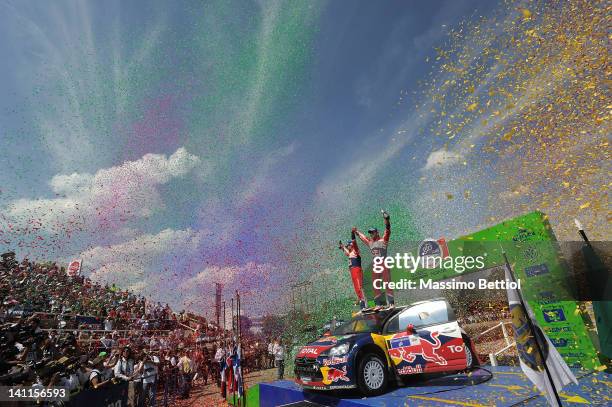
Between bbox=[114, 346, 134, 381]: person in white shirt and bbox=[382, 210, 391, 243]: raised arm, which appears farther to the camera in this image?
bbox=[382, 210, 391, 243]: raised arm

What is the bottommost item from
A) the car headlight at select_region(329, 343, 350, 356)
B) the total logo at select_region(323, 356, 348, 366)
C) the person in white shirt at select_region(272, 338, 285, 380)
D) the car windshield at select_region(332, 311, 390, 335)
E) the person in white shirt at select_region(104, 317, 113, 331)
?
the person in white shirt at select_region(272, 338, 285, 380)

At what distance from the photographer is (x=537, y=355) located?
387 cm

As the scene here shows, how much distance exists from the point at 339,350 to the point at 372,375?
849 millimetres

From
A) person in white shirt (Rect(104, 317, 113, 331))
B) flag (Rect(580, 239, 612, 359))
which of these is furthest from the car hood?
person in white shirt (Rect(104, 317, 113, 331))

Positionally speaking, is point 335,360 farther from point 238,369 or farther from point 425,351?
point 238,369

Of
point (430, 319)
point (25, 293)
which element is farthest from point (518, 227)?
point (25, 293)

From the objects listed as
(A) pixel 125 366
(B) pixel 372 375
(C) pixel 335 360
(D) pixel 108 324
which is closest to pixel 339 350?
(C) pixel 335 360

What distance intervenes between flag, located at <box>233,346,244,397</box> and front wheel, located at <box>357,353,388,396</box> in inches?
191

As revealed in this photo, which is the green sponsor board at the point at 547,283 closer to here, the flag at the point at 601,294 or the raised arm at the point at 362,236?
the flag at the point at 601,294

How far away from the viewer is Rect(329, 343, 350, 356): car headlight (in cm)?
634

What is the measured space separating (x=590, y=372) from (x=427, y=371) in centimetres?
396

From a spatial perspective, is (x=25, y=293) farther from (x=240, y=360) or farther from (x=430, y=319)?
(x=430, y=319)

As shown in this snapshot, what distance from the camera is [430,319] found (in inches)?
277
